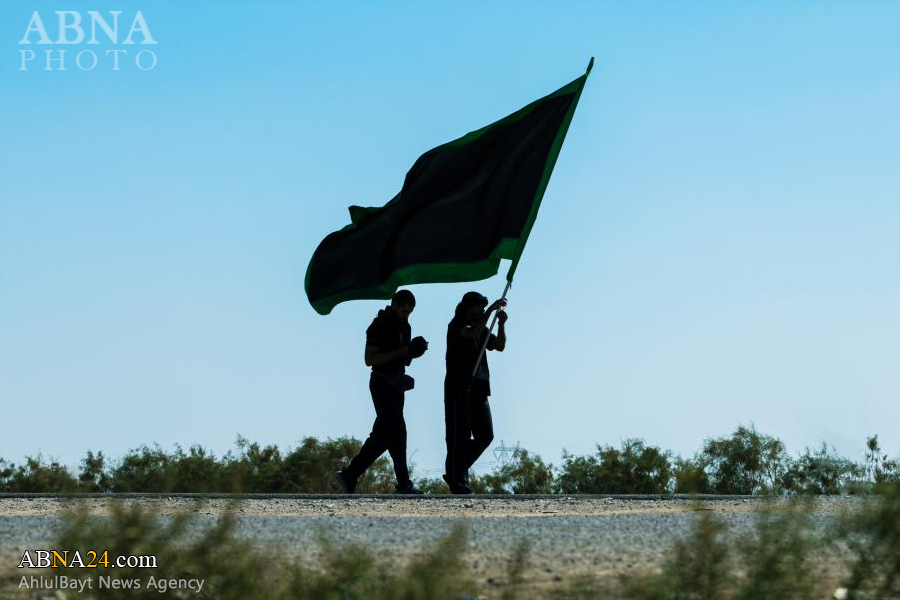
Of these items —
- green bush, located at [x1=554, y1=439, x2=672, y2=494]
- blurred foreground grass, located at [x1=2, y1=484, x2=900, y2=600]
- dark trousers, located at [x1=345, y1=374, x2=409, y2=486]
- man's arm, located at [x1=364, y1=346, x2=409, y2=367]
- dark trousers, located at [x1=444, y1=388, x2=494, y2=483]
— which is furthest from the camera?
green bush, located at [x1=554, y1=439, x2=672, y2=494]

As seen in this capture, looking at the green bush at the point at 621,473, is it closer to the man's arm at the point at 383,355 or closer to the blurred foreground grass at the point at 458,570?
the man's arm at the point at 383,355

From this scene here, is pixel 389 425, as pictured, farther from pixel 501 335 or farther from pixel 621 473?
pixel 621 473

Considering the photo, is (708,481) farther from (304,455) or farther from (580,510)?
(580,510)

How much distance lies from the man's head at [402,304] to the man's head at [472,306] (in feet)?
1.96

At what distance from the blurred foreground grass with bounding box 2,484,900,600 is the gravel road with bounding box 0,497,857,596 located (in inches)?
7.4

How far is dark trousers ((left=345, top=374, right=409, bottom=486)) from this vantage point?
51.2 ft

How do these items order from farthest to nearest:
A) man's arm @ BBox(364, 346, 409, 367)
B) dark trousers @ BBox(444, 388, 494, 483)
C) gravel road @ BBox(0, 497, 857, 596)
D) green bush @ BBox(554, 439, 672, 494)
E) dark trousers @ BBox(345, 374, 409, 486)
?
green bush @ BBox(554, 439, 672, 494) < dark trousers @ BBox(444, 388, 494, 483) < dark trousers @ BBox(345, 374, 409, 486) < man's arm @ BBox(364, 346, 409, 367) < gravel road @ BBox(0, 497, 857, 596)

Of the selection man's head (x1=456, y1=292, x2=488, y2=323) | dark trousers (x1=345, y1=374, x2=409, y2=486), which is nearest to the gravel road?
dark trousers (x1=345, y1=374, x2=409, y2=486)

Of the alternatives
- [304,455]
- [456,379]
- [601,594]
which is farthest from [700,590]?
[304,455]

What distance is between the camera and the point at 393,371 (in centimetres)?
1563

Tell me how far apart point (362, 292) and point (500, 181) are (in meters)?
1.96

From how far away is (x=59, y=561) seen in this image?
8297mm

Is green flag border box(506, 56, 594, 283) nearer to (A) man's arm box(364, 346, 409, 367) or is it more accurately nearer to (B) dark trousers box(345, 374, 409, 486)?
(A) man's arm box(364, 346, 409, 367)

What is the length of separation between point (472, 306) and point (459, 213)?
106 cm
